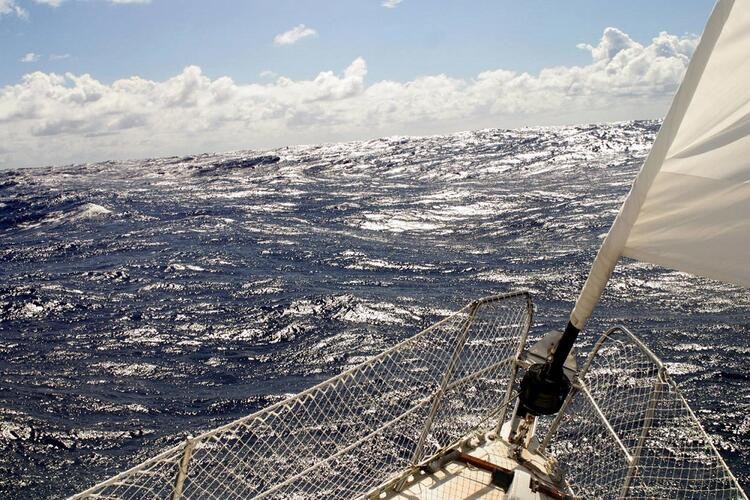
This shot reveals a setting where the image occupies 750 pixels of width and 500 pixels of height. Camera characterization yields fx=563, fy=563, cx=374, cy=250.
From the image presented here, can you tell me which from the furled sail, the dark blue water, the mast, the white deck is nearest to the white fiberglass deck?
the white deck

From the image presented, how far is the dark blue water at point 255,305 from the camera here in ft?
68.9

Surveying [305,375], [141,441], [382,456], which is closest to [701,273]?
[382,456]

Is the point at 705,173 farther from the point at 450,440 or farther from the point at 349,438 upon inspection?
the point at 349,438

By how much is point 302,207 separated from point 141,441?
65.8 metres

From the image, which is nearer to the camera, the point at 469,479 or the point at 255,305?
the point at 469,479

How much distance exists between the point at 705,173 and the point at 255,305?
3454cm

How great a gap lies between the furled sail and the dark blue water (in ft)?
57.3

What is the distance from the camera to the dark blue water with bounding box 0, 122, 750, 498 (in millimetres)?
21000

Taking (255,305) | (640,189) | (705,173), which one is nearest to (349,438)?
(640,189)

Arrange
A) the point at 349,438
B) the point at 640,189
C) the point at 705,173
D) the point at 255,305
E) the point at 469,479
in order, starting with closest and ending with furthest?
the point at 705,173 < the point at 640,189 < the point at 469,479 < the point at 349,438 < the point at 255,305

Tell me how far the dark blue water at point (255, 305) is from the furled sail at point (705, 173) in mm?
17471

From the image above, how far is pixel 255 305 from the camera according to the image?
35.8 metres

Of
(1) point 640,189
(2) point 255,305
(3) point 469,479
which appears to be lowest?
(2) point 255,305

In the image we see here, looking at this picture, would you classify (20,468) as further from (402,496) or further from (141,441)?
(402,496)
